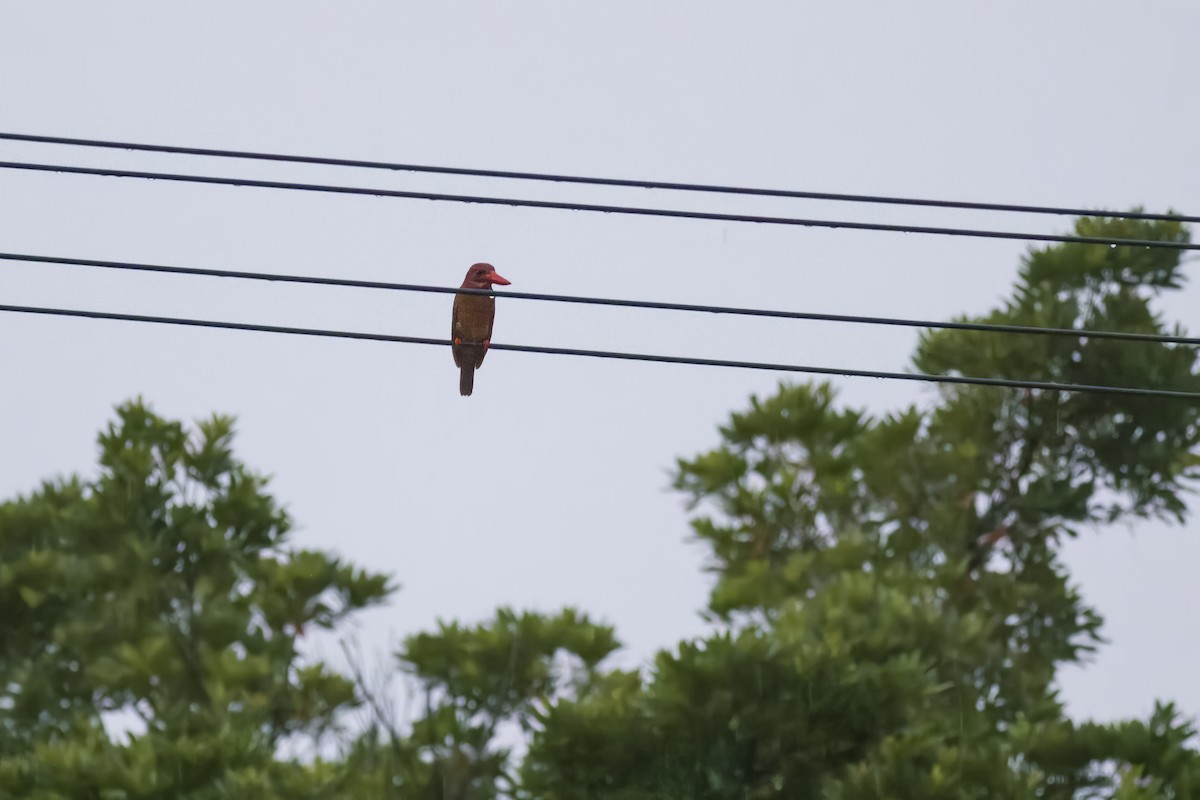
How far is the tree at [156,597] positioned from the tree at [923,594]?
4.28 meters

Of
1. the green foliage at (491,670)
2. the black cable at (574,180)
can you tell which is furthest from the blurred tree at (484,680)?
the black cable at (574,180)

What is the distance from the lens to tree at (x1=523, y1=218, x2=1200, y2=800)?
610 inches

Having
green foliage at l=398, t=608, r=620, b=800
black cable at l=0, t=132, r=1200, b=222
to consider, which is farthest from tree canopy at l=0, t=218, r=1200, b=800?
black cable at l=0, t=132, r=1200, b=222

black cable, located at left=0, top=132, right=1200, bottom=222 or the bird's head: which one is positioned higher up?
the bird's head

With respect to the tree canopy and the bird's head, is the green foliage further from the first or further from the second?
the bird's head

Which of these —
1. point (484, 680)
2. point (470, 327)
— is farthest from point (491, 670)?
point (470, 327)

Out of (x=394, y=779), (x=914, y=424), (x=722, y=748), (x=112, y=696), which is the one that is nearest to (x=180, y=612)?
(x=112, y=696)

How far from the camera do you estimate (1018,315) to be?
66.8ft

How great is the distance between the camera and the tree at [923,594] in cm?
1548

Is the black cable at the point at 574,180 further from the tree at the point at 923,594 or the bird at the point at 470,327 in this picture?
the tree at the point at 923,594

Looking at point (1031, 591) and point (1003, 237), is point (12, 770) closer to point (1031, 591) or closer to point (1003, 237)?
point (1031, 591)

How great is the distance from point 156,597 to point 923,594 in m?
9.40

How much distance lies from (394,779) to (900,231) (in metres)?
10.3

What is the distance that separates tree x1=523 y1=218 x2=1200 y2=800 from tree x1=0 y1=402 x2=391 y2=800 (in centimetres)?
428
